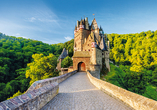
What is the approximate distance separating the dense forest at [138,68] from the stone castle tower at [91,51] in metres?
7.20

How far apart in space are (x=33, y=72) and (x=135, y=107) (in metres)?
19.8

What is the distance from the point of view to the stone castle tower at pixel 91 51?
22.1 metres

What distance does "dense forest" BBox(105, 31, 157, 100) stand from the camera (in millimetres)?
27922

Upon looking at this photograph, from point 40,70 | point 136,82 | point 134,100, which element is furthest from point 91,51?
point 134,100

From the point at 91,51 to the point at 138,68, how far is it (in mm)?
17597

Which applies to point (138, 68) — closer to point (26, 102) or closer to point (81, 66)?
point (81, 66)

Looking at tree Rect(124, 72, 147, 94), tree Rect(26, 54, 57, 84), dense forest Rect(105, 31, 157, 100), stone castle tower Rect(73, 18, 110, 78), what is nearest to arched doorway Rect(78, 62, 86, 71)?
stone castle tower Rect(73, 18, 110, 78)

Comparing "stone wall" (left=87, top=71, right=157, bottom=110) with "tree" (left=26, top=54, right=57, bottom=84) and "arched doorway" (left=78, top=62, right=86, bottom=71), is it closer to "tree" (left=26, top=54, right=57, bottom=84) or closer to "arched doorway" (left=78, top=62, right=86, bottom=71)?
"tree" (left=26, top=54, right=57, bottom=84)

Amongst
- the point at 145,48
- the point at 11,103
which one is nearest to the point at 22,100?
the point at 11,103

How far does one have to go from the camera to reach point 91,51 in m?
28.0

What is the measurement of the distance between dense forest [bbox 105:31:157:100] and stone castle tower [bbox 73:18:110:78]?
7.20 m

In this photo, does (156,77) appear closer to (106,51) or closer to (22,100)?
(106,51)

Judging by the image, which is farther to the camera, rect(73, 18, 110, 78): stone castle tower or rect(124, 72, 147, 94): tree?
rect(124, 72, 147, 94): tree

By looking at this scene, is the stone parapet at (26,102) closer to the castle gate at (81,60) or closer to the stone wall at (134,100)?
the stone wall at (134,100)
